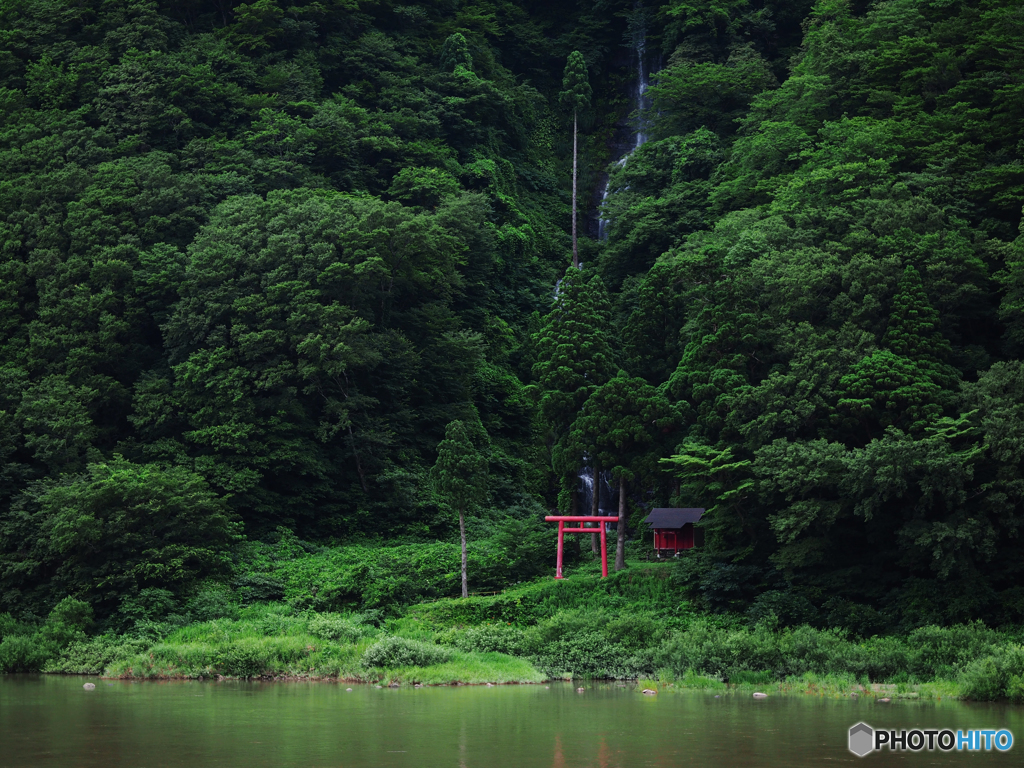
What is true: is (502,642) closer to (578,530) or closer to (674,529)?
(578,530)

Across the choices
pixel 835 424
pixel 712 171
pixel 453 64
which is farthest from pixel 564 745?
pixel 453 64

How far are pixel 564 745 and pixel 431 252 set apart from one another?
3285 centimetres

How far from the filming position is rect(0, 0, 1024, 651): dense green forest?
111 ft

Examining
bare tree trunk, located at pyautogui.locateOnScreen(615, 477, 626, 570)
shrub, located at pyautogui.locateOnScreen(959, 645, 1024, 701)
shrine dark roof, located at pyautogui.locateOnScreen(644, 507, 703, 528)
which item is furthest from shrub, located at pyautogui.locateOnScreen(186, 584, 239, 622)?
shrub, located at pyautogui.locateOnScreen(959, 645, 1024, 701)

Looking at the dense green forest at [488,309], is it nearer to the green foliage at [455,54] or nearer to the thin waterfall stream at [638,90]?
the green foliage at [455,54]

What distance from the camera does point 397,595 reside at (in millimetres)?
37812

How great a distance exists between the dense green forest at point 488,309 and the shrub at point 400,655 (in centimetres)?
683

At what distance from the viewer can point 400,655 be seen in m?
29.9

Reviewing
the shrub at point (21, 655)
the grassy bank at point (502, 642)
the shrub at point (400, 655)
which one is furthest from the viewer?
the shrub at point (21, 655)

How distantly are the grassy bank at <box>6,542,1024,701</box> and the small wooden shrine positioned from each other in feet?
5.19

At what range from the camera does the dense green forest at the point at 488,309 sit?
3397cm

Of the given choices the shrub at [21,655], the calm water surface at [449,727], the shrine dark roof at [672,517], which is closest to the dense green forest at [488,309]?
the shrine dark roof at [672,517]

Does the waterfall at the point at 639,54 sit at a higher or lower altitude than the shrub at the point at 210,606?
higher

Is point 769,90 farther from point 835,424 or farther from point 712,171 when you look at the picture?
point 835,424
